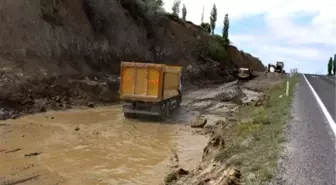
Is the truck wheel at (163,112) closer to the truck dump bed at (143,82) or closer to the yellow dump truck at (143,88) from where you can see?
the yellow dump truck at (143,88)

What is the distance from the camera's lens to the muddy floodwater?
11.4 meters

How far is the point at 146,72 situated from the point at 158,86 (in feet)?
3.10

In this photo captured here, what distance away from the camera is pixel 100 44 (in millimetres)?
32719

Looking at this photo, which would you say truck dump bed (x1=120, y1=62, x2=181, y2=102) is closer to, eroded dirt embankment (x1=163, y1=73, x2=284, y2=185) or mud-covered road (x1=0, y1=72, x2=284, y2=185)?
mud-covered road (x1=0, y1=72, x2=284, y2=185)

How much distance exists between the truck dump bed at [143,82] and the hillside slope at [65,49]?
14.1ft

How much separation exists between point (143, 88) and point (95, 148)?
22.8ft

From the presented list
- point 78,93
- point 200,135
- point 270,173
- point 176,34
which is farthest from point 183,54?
point 270,173

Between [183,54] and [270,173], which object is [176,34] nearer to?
[183,54]

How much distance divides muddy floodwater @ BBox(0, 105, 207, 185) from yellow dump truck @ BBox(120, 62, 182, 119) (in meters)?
0.75

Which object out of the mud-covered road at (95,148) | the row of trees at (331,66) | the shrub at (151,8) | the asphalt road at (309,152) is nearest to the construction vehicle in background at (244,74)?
the shrub at (151,8)

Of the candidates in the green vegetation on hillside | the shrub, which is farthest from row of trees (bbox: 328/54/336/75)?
the shrub

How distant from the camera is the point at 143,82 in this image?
2142 cm

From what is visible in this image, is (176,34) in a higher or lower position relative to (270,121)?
higher

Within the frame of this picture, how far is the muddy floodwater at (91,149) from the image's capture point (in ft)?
37.5
